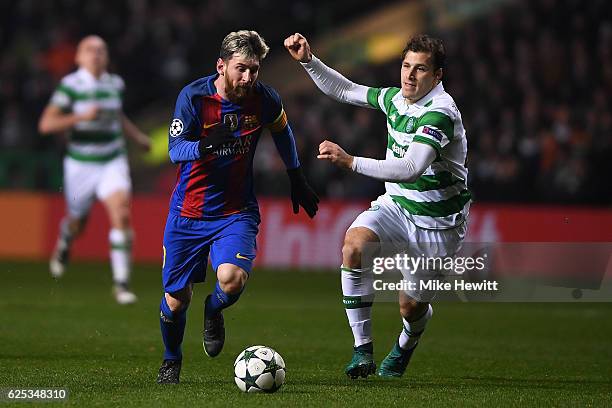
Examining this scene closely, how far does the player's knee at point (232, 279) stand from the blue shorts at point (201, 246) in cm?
5

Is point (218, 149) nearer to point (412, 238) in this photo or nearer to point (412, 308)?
point (412, 238)

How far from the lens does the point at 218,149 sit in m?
6.97

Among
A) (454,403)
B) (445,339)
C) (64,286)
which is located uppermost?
(454,403)

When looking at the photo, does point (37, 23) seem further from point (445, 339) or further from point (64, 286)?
point (445, 339)

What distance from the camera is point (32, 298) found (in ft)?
41.2

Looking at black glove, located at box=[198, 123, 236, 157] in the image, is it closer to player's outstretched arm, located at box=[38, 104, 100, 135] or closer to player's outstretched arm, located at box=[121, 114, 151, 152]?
player's outstretched arm, located at box=[121, 114, 151, 152]

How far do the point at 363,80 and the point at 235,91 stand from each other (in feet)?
43.6

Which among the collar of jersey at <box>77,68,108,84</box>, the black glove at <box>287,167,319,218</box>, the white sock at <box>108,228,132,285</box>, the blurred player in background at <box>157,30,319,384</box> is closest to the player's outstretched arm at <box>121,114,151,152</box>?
the collar of jersey at <box>77,68,108,84</box>

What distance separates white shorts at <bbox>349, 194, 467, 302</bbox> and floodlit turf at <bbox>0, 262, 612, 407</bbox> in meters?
0.66

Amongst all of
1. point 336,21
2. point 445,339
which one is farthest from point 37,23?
point 445,339

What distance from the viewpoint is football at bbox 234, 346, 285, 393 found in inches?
260

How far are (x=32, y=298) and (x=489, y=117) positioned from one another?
8629mm

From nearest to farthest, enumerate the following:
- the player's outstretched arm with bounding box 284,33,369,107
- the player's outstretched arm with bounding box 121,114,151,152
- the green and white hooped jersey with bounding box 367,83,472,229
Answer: the green and white hooped jersey with bounding box 367,83,472,229 → the player's outstretched arm with bounding box 284,33,369,107 → the player's outstretched arm with bounding box 121,114,151,152

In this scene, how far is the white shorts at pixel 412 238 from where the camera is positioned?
7457 mm
